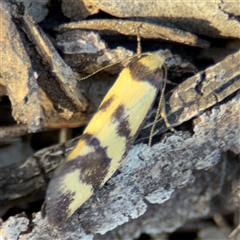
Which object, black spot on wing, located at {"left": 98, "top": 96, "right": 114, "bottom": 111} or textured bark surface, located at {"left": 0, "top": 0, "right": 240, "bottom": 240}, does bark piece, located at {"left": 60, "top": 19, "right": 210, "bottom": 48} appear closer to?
textured bark surface, located at {"left": 0, "top": 0, "right": 240, "bottom": 240}

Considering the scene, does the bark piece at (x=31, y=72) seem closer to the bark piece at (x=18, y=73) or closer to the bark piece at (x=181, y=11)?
the bark piece at (x=18, y=73)

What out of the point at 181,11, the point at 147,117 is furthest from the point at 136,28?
the point at 147,117

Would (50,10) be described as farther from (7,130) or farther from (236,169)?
(236,169)

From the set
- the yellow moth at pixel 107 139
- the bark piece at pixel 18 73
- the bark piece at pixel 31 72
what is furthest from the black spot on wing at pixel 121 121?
the bark piece at pixel 18 73

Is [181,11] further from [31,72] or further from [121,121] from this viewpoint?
[31,72]

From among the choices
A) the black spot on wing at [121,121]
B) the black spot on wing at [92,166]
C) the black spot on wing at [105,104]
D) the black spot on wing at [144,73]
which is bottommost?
the black spot on wing at [92,166]

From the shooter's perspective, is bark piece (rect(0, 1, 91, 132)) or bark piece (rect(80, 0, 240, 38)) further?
bark piece (rect(80, 0, 240, 38))

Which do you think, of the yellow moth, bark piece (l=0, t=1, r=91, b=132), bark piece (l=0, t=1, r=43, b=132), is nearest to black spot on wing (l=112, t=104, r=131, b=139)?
the yellow moth

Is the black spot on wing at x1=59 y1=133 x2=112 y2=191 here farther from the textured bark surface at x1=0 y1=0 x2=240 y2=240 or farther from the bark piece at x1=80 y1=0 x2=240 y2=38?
the bark piece at x1=80 y1=0 x2=240 y2=38

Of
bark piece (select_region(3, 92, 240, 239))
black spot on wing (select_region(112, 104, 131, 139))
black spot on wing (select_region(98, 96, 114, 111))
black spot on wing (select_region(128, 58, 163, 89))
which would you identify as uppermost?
black spot on wing (select_region(128, 58, 163, 89))

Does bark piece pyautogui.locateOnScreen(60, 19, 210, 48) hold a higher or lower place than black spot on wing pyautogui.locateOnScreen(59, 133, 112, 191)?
higher
